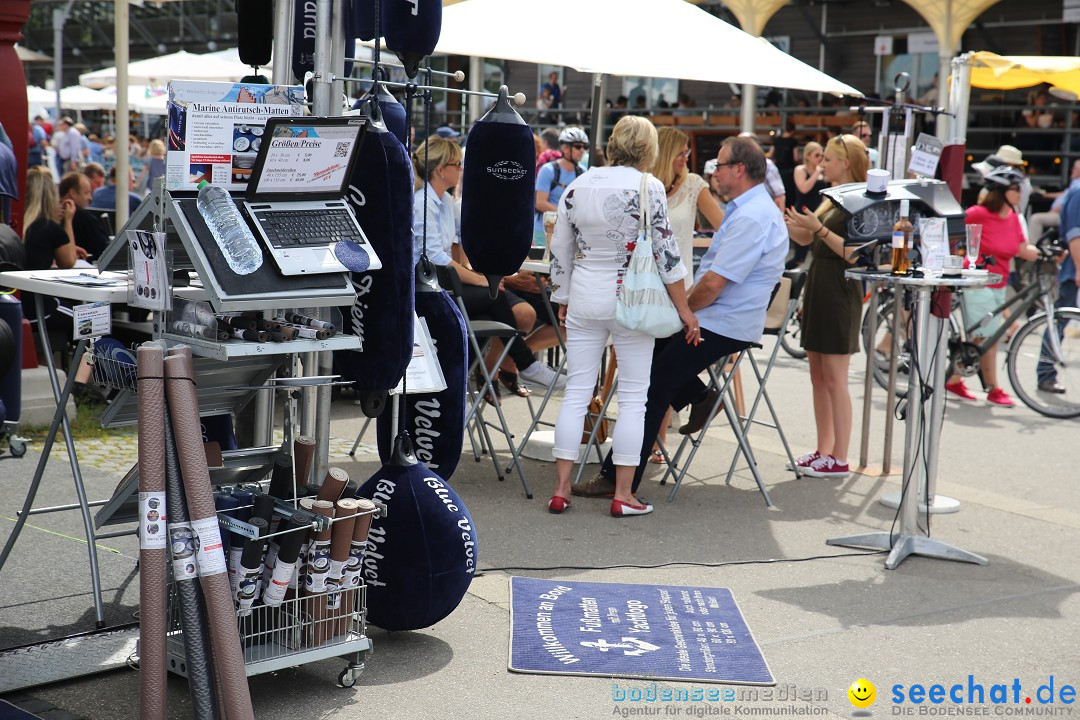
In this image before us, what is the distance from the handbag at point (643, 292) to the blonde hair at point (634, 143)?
0.11m

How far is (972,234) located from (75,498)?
4339 mm

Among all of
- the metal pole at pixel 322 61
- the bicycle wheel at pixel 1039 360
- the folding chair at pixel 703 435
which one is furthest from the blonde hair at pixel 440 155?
the bicycle wheel at pixel 1039 360

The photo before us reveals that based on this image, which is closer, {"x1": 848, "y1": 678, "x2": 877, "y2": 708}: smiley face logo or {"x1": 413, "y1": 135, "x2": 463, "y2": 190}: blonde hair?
{"x1": 848, "y1": 678, "x2": 877, "y2": 708}: smiley face logo

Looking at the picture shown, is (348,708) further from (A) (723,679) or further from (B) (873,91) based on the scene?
(B) (873,91)

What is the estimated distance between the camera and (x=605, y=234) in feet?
18.2

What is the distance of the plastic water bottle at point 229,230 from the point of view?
331 centimetres

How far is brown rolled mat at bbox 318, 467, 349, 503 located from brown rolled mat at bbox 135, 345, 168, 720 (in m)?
0.63

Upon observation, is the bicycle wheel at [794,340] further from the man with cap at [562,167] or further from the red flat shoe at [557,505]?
the red flat shoe at [557,505]

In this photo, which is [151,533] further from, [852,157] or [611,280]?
[852,157]

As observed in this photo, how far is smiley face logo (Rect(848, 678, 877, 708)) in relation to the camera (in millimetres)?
3738

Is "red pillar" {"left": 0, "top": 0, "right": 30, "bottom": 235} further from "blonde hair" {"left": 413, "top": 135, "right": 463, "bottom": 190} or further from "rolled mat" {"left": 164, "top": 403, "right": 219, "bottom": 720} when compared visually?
"rolled mat" {"left": 164, "top": 403, "right": 219, "bottom": 720}

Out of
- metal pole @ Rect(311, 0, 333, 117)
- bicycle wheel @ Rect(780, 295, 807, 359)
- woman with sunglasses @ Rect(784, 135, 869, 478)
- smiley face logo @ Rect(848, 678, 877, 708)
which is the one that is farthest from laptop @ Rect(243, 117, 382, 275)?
bicycle wheel @ Rect(780, 295, 807, 359)

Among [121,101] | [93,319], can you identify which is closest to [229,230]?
[93,319]

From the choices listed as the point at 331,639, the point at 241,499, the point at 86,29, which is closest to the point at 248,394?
the point at 241,499
